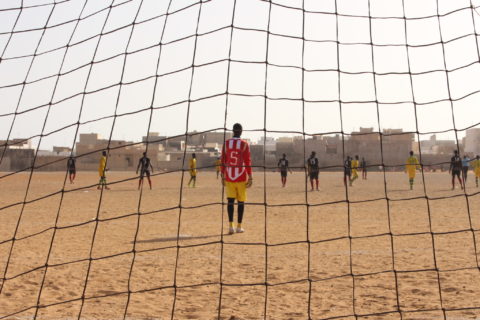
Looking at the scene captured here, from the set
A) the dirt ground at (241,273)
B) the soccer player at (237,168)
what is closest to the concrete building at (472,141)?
the dirt ground at (241,273)

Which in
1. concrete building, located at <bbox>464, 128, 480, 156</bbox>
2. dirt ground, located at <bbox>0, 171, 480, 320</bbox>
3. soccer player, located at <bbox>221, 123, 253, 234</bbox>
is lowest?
dirt ground, located at <bbox>0, 171, 480, 320</bbox>

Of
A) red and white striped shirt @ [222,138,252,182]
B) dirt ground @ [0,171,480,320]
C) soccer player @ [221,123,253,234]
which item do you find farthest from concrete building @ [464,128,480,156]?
red and white striped shirt @ [222,138,252,182]

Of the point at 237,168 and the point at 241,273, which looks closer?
the point at 241,273

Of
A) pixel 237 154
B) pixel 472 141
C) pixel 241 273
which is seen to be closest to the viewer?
pixel 241 273

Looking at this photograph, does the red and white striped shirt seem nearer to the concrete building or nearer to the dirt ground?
the dirt ground

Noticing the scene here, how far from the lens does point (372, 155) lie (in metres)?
55.0

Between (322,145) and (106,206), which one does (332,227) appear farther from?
(322,145)

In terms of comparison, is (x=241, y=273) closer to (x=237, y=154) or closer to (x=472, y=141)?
(x=237, y=154)

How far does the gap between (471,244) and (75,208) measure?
25.9 feet

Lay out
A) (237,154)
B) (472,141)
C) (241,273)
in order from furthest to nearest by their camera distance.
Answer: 1. (472,141)
2. (237,154)
3. (241,273)

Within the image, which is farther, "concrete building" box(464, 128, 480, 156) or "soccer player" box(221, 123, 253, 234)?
"concrete building" box(464, 128, 480, 156)

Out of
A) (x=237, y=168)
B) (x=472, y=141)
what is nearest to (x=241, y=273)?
(x=237, y=168)

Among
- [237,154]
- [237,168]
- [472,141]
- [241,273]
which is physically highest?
[472,141]

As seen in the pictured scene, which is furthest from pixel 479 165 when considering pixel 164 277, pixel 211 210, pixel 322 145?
pixel 322 145
